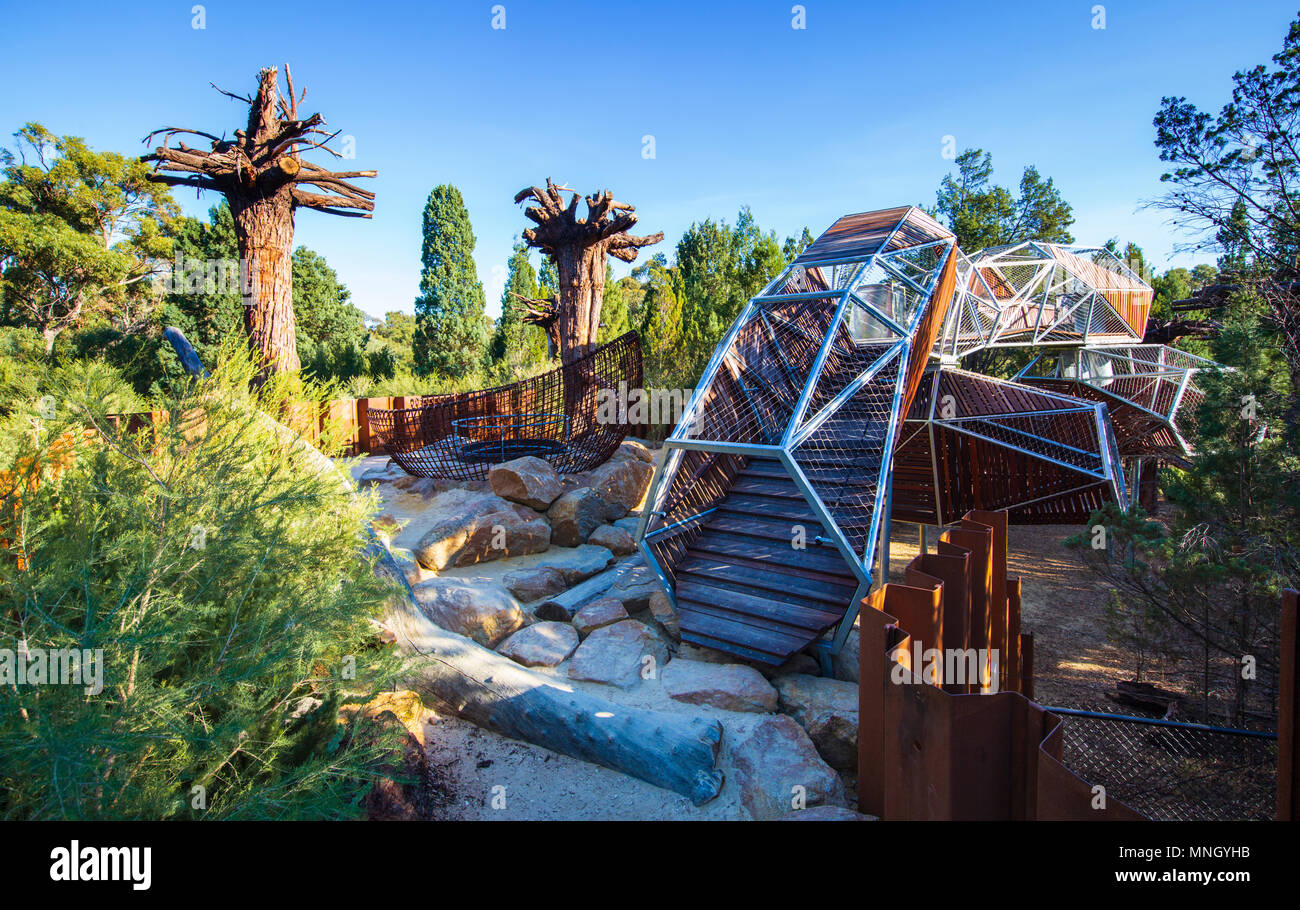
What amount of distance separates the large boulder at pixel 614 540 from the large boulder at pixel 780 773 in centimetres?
385

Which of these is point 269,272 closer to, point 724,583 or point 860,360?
point 724,583

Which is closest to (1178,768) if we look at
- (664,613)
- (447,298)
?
(664,613)

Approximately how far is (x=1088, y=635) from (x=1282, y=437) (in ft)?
12.1

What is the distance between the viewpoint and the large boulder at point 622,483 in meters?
8.80

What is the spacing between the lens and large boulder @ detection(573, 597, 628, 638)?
5539 mm

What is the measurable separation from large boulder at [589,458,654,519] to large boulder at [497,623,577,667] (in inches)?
130

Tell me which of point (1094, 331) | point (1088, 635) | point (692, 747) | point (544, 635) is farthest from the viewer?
point (1094, 331)

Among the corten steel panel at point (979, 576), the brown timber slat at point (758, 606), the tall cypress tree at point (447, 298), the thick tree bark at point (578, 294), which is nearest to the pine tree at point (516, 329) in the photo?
the tall cypress tree at point (447, 298)

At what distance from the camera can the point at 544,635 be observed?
5.30 metres

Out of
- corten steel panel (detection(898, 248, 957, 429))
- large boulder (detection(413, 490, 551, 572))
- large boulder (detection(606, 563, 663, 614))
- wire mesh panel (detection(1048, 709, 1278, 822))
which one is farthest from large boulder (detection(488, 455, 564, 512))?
wire mesh panel (detection(1048, 709, 1278, 822))

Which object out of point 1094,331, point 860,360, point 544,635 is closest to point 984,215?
point 1094,331

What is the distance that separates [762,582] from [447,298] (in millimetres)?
24611

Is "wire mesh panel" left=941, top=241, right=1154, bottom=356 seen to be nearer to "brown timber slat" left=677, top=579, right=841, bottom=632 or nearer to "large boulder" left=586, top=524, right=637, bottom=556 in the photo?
"large boulder" left=586, top=524, right=637, bottom=556

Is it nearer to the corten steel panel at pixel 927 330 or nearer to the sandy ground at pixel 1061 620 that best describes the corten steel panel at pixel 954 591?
the corten steel panel at pixel 927 330
